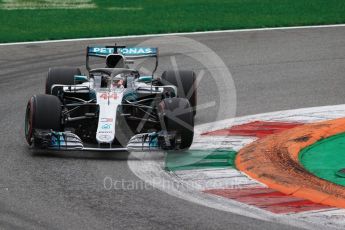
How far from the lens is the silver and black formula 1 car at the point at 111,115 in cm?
1270

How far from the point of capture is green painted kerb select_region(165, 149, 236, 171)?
486 inches

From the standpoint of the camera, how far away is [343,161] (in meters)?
12.4

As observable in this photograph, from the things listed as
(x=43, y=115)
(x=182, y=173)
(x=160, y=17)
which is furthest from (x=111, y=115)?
(x=160, y=17)

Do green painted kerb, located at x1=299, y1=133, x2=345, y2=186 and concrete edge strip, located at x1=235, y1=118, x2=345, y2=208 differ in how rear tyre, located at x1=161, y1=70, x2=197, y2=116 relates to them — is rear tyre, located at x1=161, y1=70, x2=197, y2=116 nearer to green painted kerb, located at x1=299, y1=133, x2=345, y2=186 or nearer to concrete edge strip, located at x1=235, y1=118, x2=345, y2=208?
concrete edge strip, located at x1=235, y1=118, x2=345, y2=208

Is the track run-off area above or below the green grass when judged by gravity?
below

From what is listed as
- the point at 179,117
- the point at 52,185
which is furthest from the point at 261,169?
the point at 52,185

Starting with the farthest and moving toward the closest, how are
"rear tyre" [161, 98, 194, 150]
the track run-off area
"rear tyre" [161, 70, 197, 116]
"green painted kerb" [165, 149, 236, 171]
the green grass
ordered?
the green grass, "rear tyre" [161, 70, 197, 116], "rear tyre" [161, 98, 194, 150], "green painted kerb" [165, 149, 236, 171], the track run-off area

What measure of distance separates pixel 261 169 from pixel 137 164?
151 centimetres

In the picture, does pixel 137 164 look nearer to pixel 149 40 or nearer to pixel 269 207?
pixel 269 207

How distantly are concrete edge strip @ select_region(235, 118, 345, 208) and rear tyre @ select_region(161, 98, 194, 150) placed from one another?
669mm

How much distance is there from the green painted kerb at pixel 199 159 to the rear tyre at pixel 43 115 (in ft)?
4.80

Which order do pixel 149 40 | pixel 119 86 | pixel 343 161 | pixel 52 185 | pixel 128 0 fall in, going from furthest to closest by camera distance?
pixel 128 0, pixel 149 40, pixel 119 86, pixel 343 161, pixel 52 185

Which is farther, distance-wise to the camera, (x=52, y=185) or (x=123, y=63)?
(x=123, y=63)

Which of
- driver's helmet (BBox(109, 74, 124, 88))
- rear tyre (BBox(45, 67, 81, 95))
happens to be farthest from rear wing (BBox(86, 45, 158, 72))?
driver's helmet (BBox(109, 74, 124, 88))
